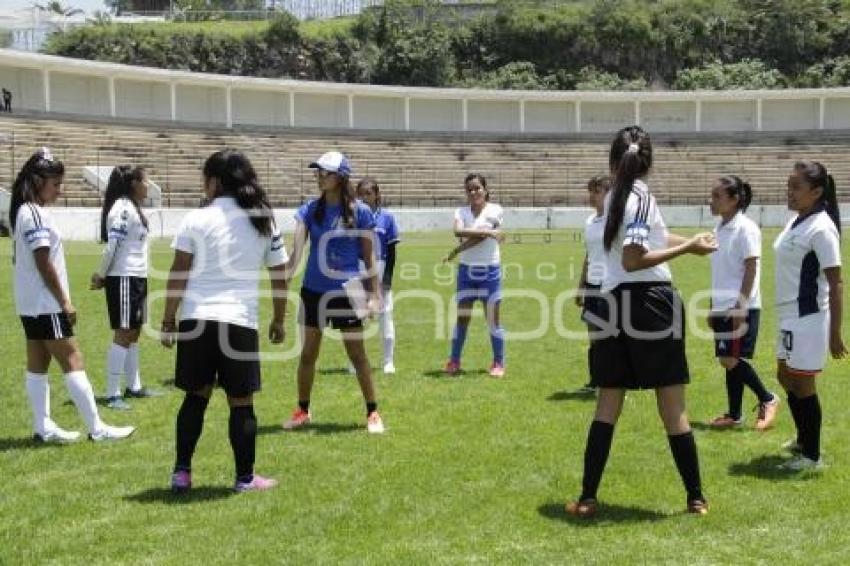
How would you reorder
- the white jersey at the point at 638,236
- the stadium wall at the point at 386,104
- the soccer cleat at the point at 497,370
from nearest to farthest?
the white jersey at the point at 638,236 < the soccer cleat at the point at 497,370 < the stadium wall at the point at 386,104

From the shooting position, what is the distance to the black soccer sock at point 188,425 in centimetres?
558

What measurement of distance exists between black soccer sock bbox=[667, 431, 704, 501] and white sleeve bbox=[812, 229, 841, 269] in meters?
1.45

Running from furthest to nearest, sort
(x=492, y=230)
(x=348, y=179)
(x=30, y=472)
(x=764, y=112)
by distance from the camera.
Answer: (x=764, y=112)
(x=492, y=230)
(x=348, y=179)
(x=30, y=472)

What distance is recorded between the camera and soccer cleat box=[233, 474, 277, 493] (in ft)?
18.6

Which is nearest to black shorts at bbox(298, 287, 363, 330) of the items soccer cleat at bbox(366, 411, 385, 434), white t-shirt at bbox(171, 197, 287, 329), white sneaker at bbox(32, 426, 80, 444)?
soccer cleat at bbox(366, 411, 385, 434)

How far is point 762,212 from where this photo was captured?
43.1 meters

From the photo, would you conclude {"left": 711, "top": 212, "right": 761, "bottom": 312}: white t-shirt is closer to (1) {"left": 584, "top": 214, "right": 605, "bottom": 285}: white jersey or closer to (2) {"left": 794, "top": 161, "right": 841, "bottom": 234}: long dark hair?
(1) {"left": 584, "top": 214, "right": 605, "bottom": 285}: white jersey

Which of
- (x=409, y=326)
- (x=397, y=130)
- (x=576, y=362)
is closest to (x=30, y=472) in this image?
(x=576, y=362)

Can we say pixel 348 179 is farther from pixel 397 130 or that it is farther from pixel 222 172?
pixel 397 130

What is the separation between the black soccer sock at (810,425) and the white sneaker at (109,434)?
4.51 m

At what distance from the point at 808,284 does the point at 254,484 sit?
134 inches

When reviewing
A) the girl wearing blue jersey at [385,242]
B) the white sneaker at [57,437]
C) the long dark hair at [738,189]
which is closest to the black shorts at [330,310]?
the white sneaker at [57,437]

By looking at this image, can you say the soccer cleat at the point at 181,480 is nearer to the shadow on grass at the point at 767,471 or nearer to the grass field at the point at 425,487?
the grass field at the point at 425,487

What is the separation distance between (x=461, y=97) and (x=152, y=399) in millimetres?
51507
